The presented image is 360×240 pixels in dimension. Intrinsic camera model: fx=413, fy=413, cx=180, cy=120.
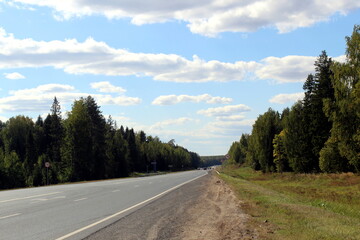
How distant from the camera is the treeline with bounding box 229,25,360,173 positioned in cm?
4641

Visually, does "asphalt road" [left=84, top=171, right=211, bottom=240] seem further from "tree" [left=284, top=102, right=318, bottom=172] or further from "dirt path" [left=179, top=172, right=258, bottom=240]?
"tree" [left=284, top=102, right=318, bottom=172]

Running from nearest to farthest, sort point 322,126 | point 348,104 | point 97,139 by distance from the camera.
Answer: point 348,104 < point 322,126 < point 97,139

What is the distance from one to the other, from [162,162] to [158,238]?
170848 mm

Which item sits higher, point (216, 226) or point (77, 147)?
point (77, 147)

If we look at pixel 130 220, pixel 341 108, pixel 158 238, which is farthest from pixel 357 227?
pixel 341 108

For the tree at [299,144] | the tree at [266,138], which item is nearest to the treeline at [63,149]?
the tree at [266,138]

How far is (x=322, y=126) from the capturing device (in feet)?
208

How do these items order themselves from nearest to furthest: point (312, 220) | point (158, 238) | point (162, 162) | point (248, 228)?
point (158, 238) < point (248, 228) < point (312, 220) < point (162, 162)

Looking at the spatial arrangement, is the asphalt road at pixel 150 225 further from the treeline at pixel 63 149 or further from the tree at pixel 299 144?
the tree at pixel 299 144

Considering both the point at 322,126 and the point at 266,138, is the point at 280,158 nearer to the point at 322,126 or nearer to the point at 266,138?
the point at 266,138

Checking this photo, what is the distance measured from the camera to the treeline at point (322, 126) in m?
46.4

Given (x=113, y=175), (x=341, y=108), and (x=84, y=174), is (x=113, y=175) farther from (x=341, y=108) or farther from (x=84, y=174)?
(x=341, y=108)

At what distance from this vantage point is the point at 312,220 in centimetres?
1170

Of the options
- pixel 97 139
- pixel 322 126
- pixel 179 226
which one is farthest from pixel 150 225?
pixel 97 139
